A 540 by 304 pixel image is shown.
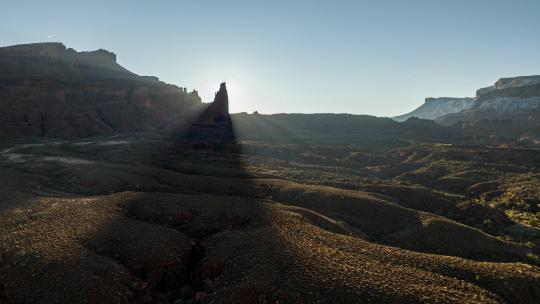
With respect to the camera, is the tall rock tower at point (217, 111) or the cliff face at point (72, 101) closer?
the cliff face at point (72, 101)

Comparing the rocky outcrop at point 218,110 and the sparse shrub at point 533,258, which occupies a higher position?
the rocky outcrop at point 218,110

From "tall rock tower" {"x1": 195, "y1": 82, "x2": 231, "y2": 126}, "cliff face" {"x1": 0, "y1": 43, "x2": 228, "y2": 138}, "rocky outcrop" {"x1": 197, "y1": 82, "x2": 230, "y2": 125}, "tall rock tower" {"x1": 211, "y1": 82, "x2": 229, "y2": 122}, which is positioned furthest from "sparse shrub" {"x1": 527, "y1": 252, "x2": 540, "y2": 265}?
"tall rock tower" {"x1": 211, "y1": 82, "x2": 229, "y2": 122}

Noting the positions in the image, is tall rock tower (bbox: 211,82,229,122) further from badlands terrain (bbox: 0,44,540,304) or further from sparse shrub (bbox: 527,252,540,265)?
sparse shrub (bbox: 527,252,540,265)

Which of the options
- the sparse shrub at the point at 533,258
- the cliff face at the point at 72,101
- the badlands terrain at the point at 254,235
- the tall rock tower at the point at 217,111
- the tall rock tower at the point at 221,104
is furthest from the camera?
the tall rock tower at the point at 221,104

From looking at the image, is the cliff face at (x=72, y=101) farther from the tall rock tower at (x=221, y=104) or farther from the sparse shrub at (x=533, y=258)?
the sparse shrub at (x=533, y=258)

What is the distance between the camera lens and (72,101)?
138 metres

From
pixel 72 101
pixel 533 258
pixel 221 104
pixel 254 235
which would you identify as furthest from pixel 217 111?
pixel 533 258

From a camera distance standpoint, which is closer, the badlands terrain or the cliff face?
the badlands terrain

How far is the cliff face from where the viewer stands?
119m

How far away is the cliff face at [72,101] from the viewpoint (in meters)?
119

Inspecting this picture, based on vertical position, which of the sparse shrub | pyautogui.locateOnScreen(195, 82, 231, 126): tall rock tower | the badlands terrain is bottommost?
the sparse shrub

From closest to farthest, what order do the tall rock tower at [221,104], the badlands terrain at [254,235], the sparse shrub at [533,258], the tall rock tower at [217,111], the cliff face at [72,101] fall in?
the badlands terrain at [254,235]
the sparse shrub at [533,258]
the cliff face at [72,101]
the tall rock tower at [217,111]
the tall rock tower at [221,104]

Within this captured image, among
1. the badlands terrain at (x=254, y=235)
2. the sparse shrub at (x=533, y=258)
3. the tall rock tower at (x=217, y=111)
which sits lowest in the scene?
the sparse shrub at (x=533, y=258)

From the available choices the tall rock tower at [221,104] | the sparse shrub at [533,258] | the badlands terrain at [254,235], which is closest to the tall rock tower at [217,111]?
the tall rock tower at [221,104]
